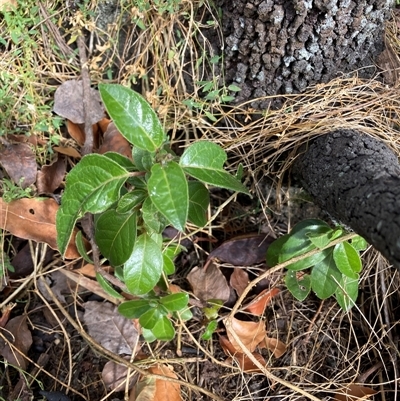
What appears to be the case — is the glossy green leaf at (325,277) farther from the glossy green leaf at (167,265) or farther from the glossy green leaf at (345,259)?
the glossy green leaf at (167,265)

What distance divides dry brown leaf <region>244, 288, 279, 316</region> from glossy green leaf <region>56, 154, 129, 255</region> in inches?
23.2

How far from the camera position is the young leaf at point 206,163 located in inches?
40.4

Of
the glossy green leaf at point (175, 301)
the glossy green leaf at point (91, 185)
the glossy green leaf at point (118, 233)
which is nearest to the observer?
the glossy green leaf at point (91, 185)

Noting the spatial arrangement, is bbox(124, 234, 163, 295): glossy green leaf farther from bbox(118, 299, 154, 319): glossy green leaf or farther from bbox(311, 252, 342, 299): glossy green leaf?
bbox(311, 252, 342, 299): glossy green leaf

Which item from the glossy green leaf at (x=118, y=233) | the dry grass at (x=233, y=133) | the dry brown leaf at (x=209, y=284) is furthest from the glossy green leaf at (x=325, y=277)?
the glossy green leaf at (x=118, y=233)

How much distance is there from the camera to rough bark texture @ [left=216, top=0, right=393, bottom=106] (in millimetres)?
1166

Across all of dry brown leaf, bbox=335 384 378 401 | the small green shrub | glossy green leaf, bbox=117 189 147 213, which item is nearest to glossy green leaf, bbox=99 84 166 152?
the small green shrub

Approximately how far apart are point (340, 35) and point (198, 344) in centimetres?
88

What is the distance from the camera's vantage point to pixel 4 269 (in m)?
1.39

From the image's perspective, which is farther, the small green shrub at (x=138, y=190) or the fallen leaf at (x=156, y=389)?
the fallen leaf at (x=156, y=389)

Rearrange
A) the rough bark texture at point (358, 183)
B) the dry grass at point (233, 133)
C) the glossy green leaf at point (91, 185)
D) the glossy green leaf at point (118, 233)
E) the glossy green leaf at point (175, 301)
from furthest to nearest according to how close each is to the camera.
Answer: the dry grass at point (233, 133) < the glossy green leaf at point (175, 301) < the glossy green leaf at point (118, 233) < the glossy green leaf at point (91, 185) < the rough bark texture at point (358, 183)

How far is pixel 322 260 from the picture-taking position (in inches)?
50.8

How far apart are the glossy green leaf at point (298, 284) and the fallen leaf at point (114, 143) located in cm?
56

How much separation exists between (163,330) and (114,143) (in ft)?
1.77
